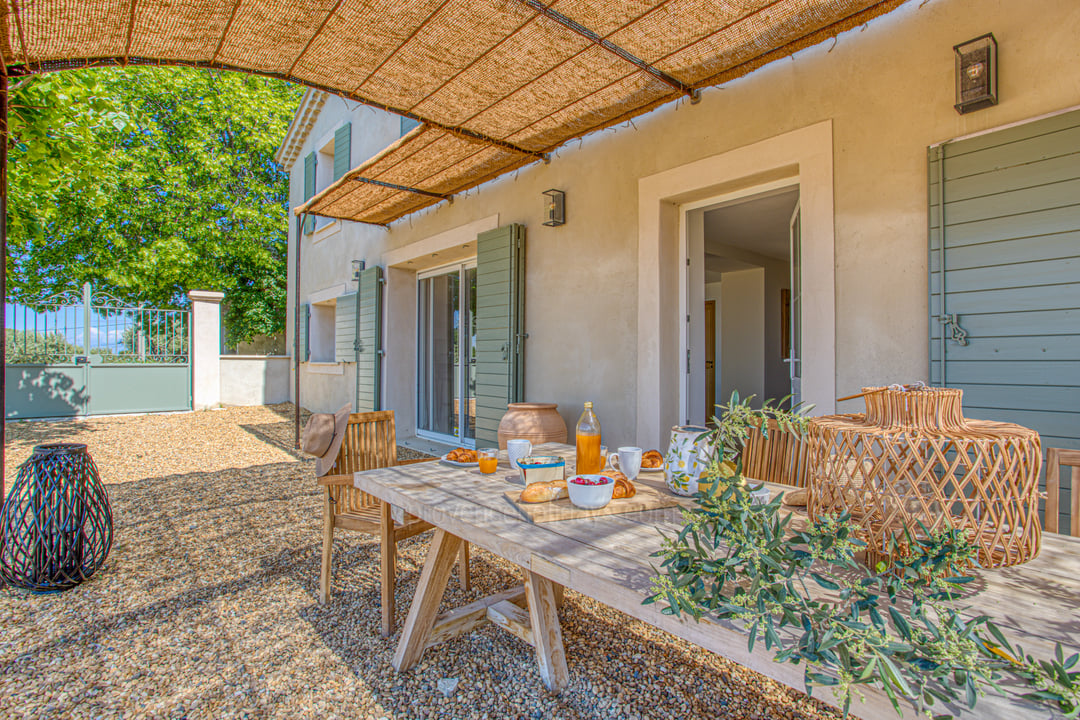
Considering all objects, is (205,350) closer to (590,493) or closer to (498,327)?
(498,327)

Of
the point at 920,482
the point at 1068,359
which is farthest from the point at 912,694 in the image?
the point at 1068,359

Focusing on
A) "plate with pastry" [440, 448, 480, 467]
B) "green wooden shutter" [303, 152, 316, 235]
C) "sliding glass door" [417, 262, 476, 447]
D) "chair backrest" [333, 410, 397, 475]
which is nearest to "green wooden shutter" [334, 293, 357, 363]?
"sliding glass door" [417, 262, 476, 447]

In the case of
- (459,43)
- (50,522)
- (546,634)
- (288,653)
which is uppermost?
(459,43)

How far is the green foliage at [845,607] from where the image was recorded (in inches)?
22.8

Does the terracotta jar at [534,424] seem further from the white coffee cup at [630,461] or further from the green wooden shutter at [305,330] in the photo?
the green wooden shutter at [305,330]

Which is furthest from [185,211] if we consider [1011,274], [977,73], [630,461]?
[1011,274]

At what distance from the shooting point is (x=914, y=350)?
226 cm

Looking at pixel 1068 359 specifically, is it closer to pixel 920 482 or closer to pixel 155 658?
pixel 920 482

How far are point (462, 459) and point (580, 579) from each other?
109 cm

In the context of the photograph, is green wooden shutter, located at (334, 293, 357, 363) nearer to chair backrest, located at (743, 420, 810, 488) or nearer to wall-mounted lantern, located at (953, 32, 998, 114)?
chair backrest, located at (743, 420, 810, 488)

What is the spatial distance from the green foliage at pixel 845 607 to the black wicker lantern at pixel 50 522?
282 centimetres

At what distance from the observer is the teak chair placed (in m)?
1.91

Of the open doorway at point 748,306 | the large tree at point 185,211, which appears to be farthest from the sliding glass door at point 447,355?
the large tree at point 185,211

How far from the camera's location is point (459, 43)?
2.42 meters
